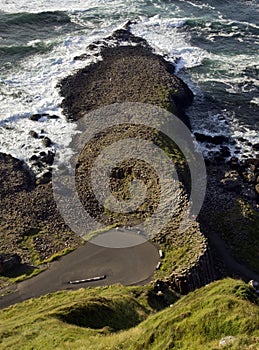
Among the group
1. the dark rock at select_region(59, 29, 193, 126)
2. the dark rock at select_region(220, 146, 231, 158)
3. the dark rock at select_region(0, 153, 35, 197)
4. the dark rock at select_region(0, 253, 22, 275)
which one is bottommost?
the dark rock at select_region(0, 253, 22, 275)

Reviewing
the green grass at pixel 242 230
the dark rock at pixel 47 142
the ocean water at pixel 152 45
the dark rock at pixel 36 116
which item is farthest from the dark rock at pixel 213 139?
the dark rock at pixel 36 116

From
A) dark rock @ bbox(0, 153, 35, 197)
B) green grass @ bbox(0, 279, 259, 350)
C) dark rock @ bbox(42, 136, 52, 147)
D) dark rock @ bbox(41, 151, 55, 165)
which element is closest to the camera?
green grass @ bbox(0, 279, 259, 350)

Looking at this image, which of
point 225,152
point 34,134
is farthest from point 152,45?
point 34,134

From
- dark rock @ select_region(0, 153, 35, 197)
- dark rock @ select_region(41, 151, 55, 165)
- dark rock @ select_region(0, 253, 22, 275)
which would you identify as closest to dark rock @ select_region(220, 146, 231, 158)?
dark rock @ select_region(41, 151, 55, 165)

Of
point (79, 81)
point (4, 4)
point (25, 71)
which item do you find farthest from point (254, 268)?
point (4, 4)

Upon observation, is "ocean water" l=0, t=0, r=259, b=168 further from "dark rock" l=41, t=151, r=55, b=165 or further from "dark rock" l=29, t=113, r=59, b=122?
"dark rock" l=41, t=151, r=55, b=165

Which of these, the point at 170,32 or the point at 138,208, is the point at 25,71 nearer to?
the point at 170,32
